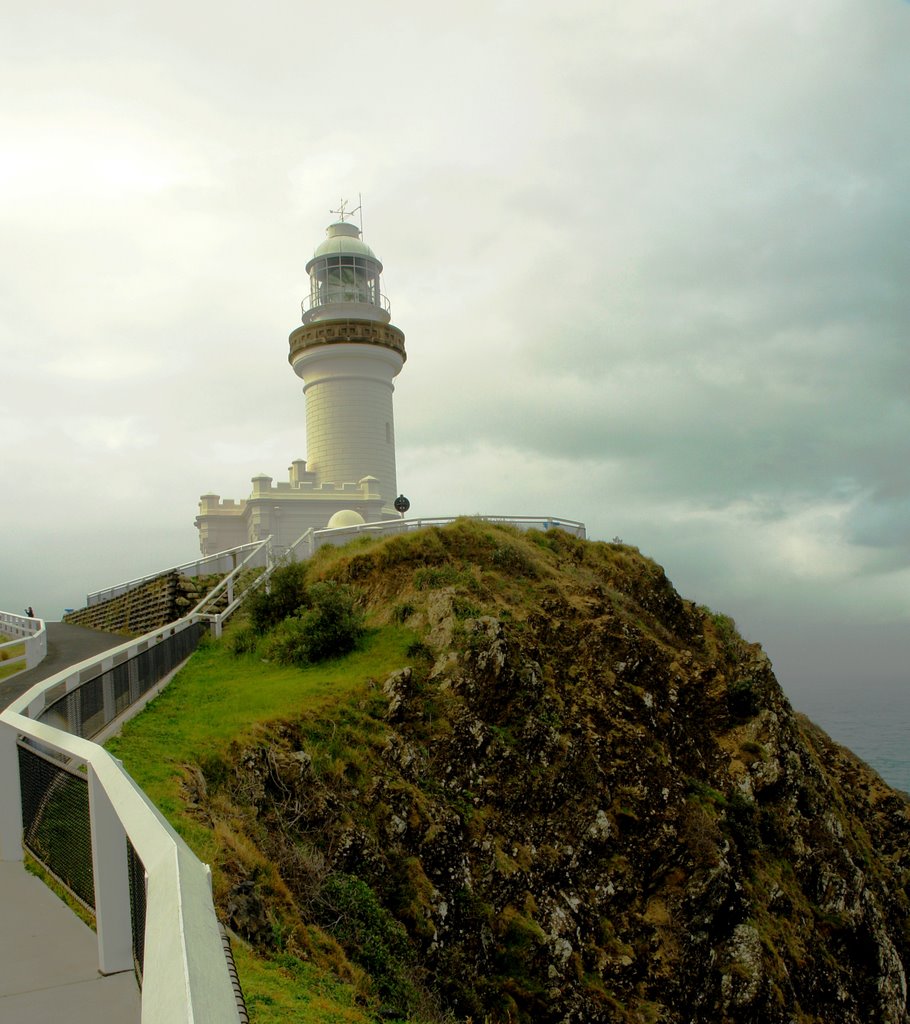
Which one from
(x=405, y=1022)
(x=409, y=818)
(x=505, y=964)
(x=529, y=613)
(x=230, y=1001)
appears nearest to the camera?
(x=230, y=1001)

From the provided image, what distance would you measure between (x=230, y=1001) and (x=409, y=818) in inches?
504

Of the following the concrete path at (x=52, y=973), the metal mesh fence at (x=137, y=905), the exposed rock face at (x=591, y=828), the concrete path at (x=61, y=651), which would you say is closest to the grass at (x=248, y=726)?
the exposed rock face at (x=591, y=828)

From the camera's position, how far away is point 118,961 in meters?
4.69

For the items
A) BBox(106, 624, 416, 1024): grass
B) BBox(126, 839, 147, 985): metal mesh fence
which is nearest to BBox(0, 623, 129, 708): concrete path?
BBox(106, 624, 416, 1024): grass

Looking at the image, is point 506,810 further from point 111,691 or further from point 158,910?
point 158,910

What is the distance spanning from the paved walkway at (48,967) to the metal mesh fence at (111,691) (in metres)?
3.53

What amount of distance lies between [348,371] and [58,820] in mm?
35679

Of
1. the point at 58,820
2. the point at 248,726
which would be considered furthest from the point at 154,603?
the point at 58,820

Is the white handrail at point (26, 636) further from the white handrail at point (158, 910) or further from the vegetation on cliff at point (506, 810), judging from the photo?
the white handrail at point (158, 910)

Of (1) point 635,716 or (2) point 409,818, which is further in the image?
(1) point 635,716

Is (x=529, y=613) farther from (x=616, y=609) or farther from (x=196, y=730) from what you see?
(x=196, y=730)

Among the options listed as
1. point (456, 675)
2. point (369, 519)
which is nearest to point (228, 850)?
point (456, 675)

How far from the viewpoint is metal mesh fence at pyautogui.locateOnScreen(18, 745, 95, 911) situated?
564 centimetres

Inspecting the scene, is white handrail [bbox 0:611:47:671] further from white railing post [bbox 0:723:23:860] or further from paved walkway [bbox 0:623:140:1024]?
paved walkway [bbox 0:623:140:1024]
